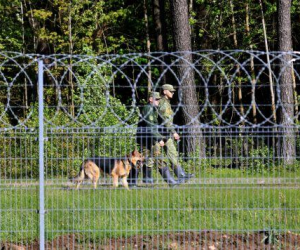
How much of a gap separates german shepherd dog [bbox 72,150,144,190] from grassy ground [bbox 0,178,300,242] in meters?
0.16

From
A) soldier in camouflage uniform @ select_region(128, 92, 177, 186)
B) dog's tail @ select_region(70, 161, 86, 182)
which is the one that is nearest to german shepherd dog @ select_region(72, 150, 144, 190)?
dog's tail @ select_region(70, 161, 86, 182)

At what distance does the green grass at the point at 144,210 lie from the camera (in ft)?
33.4

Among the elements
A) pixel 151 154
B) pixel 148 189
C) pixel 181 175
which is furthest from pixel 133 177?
pixel 181 175

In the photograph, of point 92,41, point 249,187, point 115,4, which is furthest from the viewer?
point 115,4

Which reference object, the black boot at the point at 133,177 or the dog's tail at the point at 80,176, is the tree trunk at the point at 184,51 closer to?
the black boot at the point at 133,177

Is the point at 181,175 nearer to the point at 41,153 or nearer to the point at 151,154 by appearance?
the point at 151,154

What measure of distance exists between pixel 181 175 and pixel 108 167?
97 cm

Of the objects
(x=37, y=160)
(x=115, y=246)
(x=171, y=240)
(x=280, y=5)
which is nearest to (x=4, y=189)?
(x=37, y=160)

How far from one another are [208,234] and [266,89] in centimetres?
1985

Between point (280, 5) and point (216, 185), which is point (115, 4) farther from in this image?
point (216, 185)

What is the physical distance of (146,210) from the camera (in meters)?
10.7

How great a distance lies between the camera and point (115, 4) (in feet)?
106

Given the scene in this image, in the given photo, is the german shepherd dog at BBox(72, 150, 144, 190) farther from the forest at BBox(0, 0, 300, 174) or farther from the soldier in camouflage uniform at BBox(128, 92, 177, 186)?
the forest at BBox(0, 0, 300, 174)

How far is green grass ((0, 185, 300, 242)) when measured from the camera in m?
10.2
